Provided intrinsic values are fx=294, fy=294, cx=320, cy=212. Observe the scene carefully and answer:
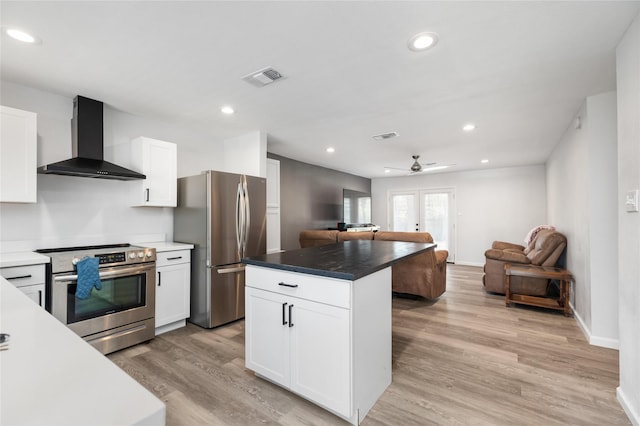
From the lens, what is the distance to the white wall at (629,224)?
5.73 ft

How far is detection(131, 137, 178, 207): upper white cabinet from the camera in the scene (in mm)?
3207

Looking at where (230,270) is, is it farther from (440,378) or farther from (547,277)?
(547,277)

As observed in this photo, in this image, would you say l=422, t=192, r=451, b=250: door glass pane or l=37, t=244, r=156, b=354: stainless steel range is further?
l=422, t=192, r=451, b=250: door glass pane

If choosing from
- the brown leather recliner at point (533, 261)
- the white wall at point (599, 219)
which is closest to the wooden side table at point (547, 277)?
the brown leather recliner at point (533, 261)

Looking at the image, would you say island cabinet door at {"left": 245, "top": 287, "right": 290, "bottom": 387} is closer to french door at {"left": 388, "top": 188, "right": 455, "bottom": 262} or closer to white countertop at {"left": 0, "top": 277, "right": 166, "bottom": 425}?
white countertop at {"left": 0, "top": 277, "right": 166, "bottom": 425}

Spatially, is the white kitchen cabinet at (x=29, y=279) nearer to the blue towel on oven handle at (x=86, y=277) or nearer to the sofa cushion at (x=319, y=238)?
the blue towel on oven handle at (x=86, y=277)

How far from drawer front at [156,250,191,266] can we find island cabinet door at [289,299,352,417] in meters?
1.90

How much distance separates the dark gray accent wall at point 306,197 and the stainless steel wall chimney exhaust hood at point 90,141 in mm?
2755

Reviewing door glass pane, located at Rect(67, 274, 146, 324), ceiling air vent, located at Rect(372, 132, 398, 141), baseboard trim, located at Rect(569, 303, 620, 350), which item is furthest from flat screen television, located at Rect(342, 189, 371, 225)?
door glass pane, located at Rect(67, 274, 146, 324)

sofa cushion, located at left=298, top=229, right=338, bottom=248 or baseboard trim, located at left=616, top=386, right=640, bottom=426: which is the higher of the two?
sofa cushion, located at left=298, top=229, right=338, bottom=248

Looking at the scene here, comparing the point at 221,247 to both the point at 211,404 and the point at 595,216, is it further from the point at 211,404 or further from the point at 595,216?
the point at 595,216

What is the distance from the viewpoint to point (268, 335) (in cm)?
209

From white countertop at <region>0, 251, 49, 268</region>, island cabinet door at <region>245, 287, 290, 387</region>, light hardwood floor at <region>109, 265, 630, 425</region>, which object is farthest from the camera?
white countertop at <region>0, 251, 49, 268</region>

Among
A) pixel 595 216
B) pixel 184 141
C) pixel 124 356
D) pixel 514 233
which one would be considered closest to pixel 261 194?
pixel 184 141
